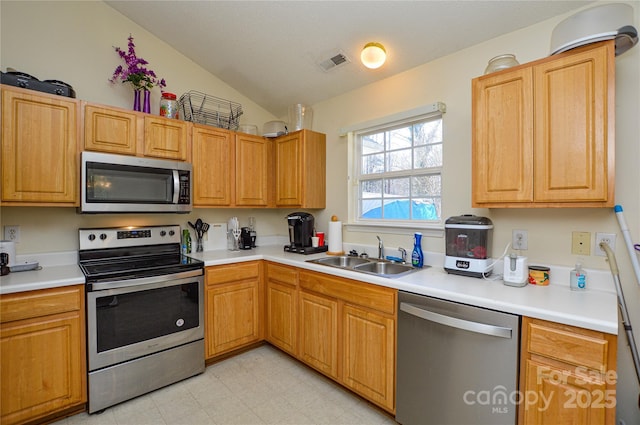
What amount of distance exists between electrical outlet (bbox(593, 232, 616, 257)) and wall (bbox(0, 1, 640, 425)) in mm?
24

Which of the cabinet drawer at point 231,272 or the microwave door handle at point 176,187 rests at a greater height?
the microwave door handle at point 176,187

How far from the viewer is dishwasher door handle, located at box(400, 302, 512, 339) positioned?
136cm

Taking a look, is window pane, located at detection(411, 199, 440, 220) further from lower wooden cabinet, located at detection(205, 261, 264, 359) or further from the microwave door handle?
the microwave door handle

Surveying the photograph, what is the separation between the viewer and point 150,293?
6.98ft

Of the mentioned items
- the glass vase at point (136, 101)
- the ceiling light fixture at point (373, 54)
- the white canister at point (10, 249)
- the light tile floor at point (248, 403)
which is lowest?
the light tile floor at point (248, 403)

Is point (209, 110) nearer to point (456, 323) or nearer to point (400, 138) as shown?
point (400, 138)

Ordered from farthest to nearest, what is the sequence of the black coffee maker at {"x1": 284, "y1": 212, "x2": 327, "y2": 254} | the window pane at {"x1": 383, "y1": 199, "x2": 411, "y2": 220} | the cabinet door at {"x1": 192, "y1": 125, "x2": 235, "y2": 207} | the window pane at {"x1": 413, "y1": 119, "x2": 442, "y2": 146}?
the black coffee maker at {"x1": 284, "y1": 212, "x2": 327, "y2": 254} → the cabinet door at {"x1": 192, "y1": 125, "x2": 235, "y2": 207} → the window pane at {"x1": 383, "y1": 199, "x2": 411, "y2": 220} → the window pane at {"x1": 413, "y1": 119, "x2": 442, "y2": 146}

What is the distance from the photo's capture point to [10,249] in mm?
1998

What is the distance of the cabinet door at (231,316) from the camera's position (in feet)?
8.08

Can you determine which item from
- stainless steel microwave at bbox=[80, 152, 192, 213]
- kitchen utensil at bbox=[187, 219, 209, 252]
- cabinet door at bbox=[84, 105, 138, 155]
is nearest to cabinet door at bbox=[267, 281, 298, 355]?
kitchen utensil at bbox=[187, 219, 209, 252]

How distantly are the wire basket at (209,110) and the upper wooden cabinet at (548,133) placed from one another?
2.26m

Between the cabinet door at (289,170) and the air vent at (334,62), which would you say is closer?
the air vent at (334,62)

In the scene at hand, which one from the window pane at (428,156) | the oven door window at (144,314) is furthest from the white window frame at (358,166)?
the oven door window at (144,314)

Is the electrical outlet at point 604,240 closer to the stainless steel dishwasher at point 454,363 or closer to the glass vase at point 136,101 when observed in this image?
the stainless steel dishwasher at point 454,363
